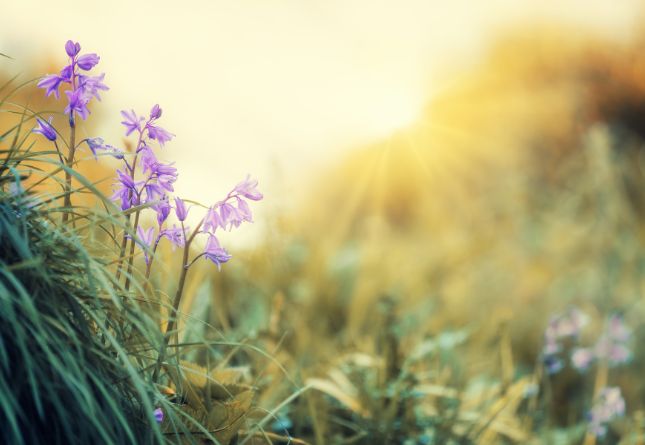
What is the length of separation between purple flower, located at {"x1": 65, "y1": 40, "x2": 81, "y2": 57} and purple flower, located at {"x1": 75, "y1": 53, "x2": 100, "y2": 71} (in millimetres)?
23

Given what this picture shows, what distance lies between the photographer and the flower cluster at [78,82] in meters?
1.43

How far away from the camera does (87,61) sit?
1.45m

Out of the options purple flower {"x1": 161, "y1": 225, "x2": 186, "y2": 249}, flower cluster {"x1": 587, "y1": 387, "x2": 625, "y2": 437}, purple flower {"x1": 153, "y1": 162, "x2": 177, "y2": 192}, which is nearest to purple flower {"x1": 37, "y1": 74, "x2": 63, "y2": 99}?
purple flower {"x1": 153, "y1": 162, "x2": 177, "y2": 192}

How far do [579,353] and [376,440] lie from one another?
1.08 metres

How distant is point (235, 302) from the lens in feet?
11.8

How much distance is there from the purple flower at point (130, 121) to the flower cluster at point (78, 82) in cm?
7

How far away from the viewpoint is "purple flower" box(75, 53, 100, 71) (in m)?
1.44

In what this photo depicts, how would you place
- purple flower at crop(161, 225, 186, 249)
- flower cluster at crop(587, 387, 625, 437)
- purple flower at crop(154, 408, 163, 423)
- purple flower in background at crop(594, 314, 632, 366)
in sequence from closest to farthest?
purple flower at crop(154, 408, 163, 423) → purple flower at crop(161, 225, 186, 249) → flower cluster at crop(587, 387, 625, 437) → purple flower in background at crop(594, 314, 632, 366)

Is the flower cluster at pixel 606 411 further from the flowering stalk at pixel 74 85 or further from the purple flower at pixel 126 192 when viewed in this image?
the flowering stalk at pixel 74 85

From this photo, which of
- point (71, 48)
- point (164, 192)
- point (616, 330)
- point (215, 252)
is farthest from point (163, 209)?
point (616, 330)

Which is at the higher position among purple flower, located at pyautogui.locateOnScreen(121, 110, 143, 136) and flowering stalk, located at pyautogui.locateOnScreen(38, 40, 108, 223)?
flowering stalk, located at pyautogui.locateOnScreen(38, 40, 108, 223)

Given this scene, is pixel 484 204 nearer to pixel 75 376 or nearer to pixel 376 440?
pixel 376 440

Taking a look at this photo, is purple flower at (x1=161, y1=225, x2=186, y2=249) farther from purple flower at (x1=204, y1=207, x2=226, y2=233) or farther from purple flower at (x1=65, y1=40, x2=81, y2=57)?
purple flower at (x1=65, y1=40, x2=81, y2=57)

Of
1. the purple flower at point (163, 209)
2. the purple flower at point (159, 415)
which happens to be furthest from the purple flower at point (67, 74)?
the purple flower at point (159, 415)
